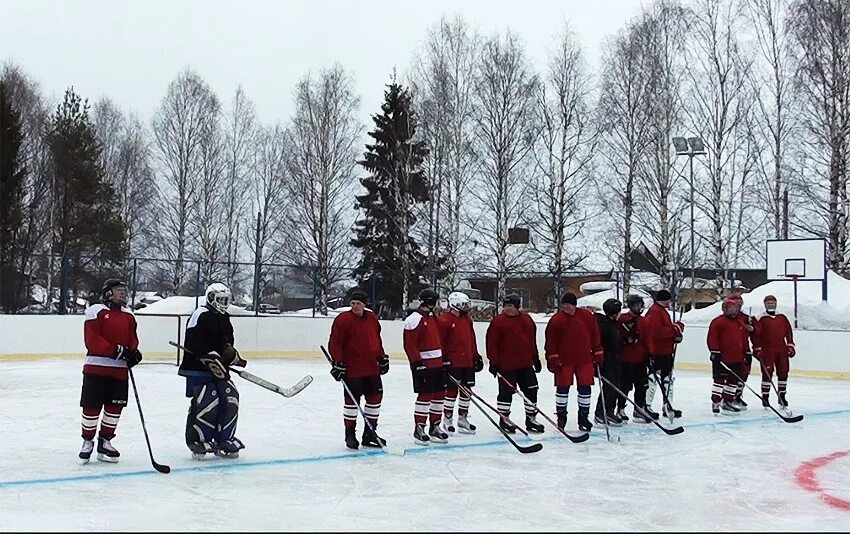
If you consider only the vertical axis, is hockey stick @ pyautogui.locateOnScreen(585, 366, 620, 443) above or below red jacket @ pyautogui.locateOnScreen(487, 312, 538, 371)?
below

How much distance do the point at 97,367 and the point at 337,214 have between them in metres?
22.6

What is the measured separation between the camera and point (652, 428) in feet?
30.4

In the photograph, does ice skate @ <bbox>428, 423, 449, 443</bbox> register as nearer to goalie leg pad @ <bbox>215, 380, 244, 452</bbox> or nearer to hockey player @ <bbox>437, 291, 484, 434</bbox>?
hockey player @ <bbox>437, 291, 484, 434</bbox>

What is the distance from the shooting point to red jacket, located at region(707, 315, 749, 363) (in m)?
10.4

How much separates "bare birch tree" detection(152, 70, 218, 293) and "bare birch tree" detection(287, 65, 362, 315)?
4547 millimetres

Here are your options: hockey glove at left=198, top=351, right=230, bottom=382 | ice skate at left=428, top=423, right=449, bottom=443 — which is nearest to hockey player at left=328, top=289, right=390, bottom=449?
ice skate at left=428, top=423, right=449, bottom=443

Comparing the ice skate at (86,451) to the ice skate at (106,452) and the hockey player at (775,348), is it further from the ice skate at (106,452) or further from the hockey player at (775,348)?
the hockey player at (775,348)

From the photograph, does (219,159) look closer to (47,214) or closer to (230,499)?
(47,214)

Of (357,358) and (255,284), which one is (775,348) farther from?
(255,284)

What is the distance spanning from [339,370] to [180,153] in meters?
26.7

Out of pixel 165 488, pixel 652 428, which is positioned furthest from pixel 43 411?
pixel 652 428

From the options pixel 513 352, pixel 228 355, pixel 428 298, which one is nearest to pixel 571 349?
pixel 513 352

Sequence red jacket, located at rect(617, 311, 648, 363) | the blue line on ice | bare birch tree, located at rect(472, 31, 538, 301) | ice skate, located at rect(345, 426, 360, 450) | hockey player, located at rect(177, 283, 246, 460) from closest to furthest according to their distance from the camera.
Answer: the blue line on ice
hockey player, located at rect(177, 283, 246, 460)
ice skate, located at rect(345, 426, 360, 450)
red jacket, located at rect(617, 311, 648, 363)
bare birch tree, located at rect(472, 31, 538, 301)

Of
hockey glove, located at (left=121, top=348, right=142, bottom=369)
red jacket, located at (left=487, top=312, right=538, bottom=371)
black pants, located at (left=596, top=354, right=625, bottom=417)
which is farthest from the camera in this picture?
black pants, located at (left=596, top=354, right=625, bottom=417)
